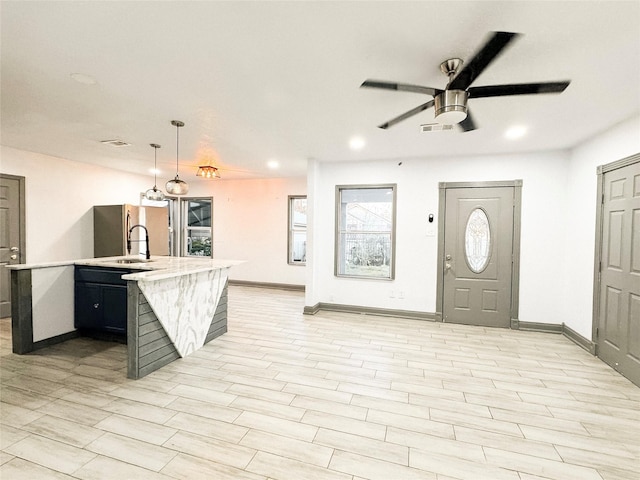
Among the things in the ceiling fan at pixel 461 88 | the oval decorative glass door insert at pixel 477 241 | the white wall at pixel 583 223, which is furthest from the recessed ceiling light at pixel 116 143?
the white wall at pixel 583 223

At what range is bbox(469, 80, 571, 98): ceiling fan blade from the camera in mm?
1858

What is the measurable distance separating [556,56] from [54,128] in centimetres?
525

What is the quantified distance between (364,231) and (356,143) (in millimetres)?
1717

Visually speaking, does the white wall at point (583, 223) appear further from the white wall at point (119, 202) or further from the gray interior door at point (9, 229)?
the gray interior door at point (9, 229)

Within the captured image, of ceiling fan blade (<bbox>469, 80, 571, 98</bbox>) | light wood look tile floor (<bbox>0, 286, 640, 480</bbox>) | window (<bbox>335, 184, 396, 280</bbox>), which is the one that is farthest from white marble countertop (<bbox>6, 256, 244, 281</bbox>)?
ceiling fan blade (<bbox>469, 80, 571, 98</bbox>)

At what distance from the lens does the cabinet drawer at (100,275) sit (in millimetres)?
3588

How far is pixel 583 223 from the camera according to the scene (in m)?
3.95

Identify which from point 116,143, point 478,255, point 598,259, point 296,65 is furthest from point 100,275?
point 598,259

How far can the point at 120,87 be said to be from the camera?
2.64 metres

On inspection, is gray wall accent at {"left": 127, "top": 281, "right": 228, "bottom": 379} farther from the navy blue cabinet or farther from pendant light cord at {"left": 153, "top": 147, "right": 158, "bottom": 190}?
pendant light cord at {"left": 153, "top": 147, "right": 158, "bottom": 190}

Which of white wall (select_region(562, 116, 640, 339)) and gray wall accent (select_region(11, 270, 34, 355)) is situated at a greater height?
white wall (select_region(562, 116, 640, 339))

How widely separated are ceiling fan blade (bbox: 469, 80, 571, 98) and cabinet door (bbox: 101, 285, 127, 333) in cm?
406

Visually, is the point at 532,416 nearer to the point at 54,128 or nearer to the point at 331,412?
the point at 331,412

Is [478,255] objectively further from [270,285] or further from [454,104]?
[270,285]
